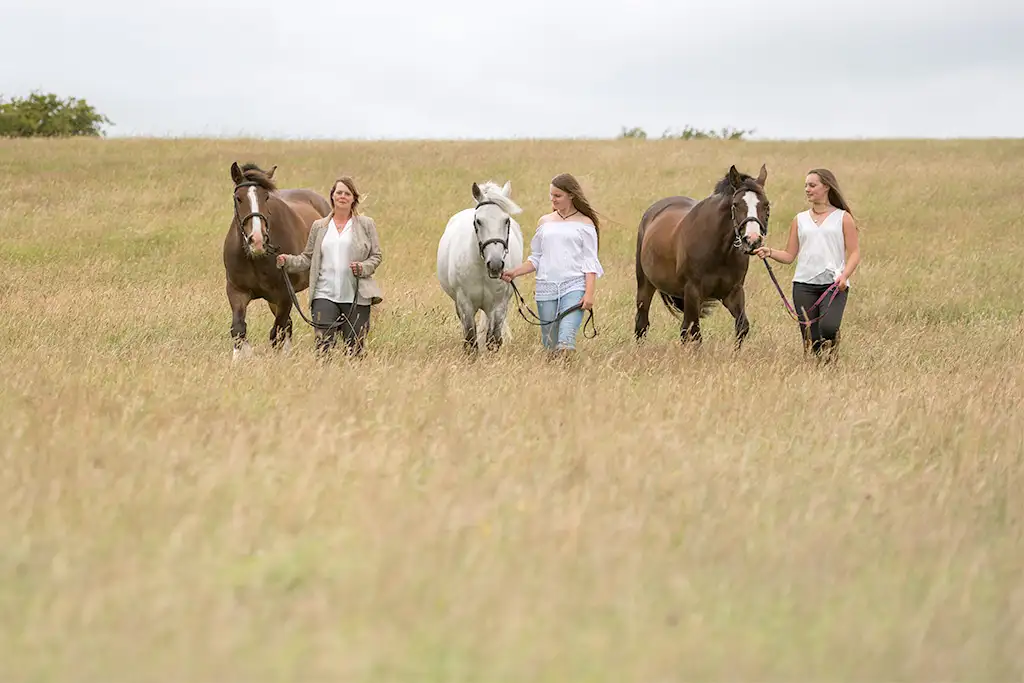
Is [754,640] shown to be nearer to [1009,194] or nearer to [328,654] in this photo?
[328,654]

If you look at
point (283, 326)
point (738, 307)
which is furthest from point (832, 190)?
point (283, 326)

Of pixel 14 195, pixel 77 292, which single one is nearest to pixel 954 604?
pixel 77 292

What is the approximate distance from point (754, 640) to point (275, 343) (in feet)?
26.6

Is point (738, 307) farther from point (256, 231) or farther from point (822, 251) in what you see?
point (256, 231)

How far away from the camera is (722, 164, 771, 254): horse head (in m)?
9.27

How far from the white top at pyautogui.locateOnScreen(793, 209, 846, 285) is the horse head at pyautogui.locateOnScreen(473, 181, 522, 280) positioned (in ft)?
8.51

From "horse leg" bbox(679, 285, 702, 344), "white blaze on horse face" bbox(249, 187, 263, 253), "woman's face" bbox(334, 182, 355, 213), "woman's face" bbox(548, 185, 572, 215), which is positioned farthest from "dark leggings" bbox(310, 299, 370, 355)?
"horse leg" bbox(679, 285, 702, 344)

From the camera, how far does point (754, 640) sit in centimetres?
355

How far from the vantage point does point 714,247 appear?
10.5 m

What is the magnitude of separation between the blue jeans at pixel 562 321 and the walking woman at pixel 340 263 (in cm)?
152

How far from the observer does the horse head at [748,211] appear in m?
9.27

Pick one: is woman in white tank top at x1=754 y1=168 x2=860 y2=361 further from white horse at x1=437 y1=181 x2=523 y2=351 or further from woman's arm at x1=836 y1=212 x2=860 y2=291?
white horse at x1=437 y1=181 x2=523 y2=351

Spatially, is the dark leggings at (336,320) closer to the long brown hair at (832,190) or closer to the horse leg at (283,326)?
the horse leg at (283,326)

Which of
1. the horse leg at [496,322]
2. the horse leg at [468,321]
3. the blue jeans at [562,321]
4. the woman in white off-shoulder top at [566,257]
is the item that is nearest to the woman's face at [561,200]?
the woman in white off-shoulder top at [566,257]
